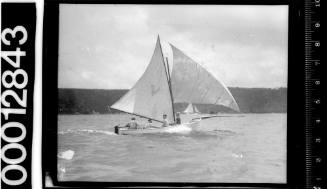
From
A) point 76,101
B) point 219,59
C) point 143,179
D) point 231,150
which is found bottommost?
point 143,179

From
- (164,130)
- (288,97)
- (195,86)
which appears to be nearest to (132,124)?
(164,130)

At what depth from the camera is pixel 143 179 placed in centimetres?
151

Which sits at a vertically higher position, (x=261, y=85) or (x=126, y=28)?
(x=126, y=28)

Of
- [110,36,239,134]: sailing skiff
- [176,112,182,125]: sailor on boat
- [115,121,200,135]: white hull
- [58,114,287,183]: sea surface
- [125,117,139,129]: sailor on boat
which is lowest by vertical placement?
[58,114,287,183]: sea surface

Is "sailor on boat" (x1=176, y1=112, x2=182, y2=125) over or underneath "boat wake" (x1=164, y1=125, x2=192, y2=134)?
over

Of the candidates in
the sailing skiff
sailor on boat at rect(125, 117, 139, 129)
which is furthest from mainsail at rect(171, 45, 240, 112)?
Result: sailor on boat at rect(125, 117, 139, 129)

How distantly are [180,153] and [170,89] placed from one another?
0.77ft

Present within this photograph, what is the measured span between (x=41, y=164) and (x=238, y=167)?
71 cm

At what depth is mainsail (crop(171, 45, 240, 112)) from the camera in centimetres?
151

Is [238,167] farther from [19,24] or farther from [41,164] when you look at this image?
[19,24]
